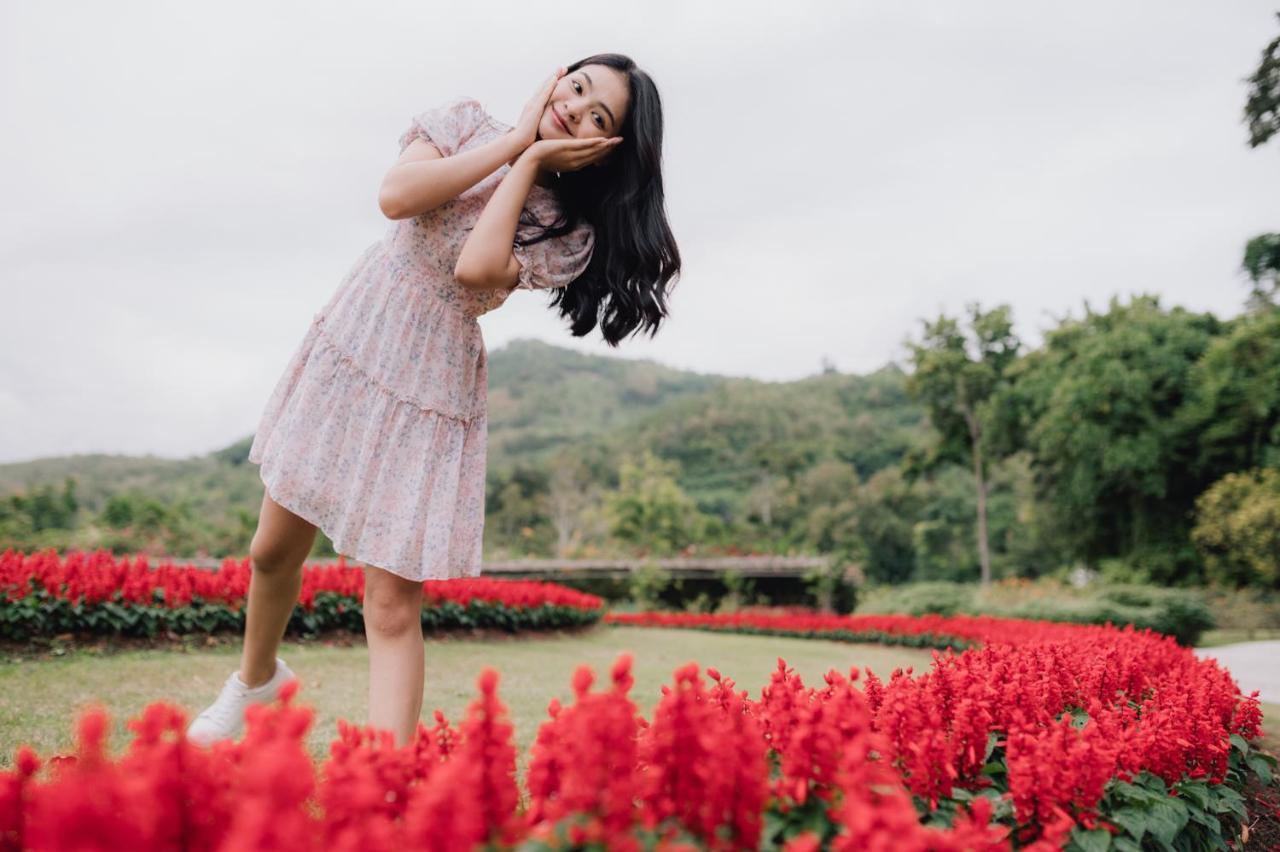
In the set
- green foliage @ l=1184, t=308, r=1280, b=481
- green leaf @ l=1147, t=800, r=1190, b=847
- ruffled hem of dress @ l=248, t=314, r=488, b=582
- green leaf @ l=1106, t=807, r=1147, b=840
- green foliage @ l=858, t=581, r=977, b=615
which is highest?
green foliage @ l=1184, t=308, r=1280, b=481

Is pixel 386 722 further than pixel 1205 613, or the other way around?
pixel 1205 613

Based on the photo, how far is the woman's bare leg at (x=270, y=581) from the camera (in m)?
2.21

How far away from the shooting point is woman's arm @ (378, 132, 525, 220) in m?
2.04

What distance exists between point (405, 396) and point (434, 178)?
564 mm

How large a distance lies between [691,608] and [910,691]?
1721 centimetres

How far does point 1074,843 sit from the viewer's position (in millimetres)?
1622

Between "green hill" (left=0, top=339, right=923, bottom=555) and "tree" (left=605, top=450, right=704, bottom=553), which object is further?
"tree" (left=605, top=450, right=704, bottom=553)

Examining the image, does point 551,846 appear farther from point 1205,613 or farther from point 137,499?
point 137,499

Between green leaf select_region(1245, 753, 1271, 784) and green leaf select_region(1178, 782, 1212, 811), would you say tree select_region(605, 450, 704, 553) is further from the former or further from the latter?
green leaf select_region(1178, 782, 1212, 811)

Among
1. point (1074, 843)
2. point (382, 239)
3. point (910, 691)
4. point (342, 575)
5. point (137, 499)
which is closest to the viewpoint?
point (1074, 843)

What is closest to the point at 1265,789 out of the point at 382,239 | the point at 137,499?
the point at 382,239

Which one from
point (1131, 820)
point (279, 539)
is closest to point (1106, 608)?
point (1131, 820)

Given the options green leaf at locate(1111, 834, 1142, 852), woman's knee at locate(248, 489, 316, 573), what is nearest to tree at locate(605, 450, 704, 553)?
woman's knee at locate(248, 489, 316, 573)

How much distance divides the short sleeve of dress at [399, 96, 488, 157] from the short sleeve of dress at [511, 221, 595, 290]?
35 cm
